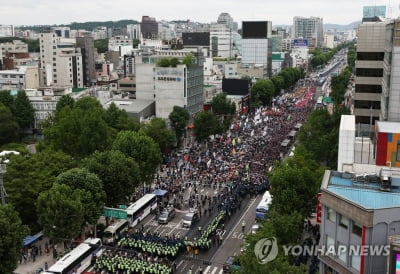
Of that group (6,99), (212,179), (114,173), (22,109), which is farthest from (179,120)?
(6,99)

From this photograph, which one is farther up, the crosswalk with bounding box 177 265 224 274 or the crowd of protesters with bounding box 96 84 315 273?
the crowd of protesters with bounding box 96 84 315 273

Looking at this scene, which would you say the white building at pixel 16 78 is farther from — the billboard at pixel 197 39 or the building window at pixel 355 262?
the building window at pixel 355 262

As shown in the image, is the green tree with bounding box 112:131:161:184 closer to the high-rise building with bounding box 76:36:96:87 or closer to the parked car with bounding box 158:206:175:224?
the parked car with bounding box 158:206:175:224

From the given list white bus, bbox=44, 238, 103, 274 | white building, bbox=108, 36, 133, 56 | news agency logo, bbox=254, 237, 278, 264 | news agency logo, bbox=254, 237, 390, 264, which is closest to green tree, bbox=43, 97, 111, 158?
white bus, bbox=44, 238, 103, 274

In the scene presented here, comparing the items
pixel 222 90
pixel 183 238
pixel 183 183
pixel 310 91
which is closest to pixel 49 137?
pixel 183 183

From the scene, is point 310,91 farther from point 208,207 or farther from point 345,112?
point 208,207
